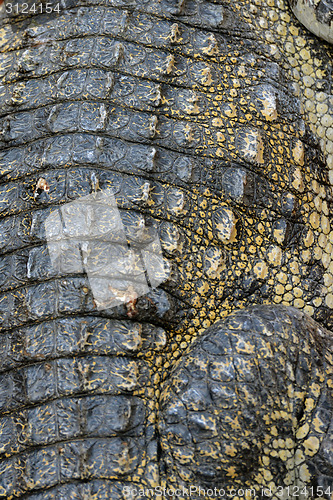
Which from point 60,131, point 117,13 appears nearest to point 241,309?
point 60,131

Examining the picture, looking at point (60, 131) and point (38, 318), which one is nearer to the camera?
point (38, 318)

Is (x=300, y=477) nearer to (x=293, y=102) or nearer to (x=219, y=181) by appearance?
(x=219, y=181)

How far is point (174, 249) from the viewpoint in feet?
6.88

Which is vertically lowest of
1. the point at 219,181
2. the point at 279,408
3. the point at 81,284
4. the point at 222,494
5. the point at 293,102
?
the point at 222,494

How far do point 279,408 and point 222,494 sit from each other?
1.11 ft

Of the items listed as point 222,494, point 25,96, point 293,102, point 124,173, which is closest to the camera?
point 222,494

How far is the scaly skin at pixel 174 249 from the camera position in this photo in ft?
6.13

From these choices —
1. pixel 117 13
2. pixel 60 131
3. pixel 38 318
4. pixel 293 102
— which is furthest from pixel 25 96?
pixel 293 102

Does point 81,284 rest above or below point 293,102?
below

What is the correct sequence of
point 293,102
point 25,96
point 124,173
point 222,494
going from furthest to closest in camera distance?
point 293,102 → point 25,96 → point 124,173 → point 222,494

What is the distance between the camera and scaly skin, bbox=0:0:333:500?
6.13ft

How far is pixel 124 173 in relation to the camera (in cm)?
211

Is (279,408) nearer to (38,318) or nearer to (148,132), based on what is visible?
(38,318)

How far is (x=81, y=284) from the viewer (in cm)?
196
